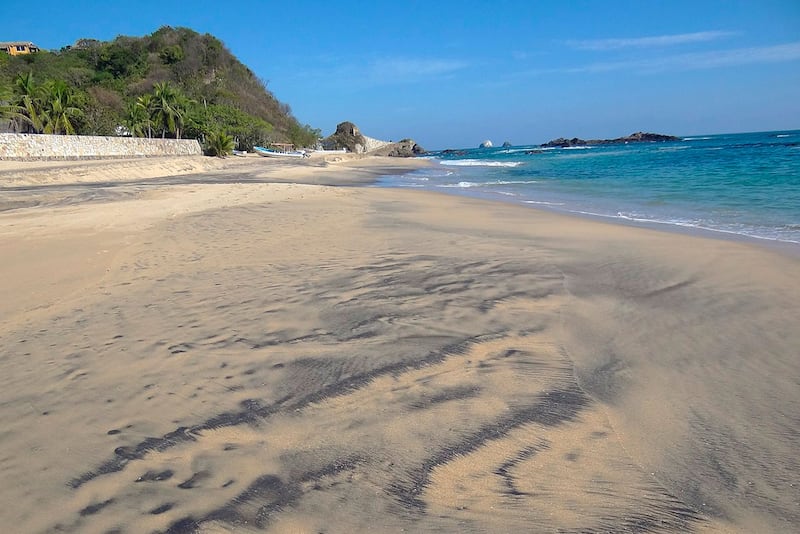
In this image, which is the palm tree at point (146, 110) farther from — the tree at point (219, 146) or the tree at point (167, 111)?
the tree at point (219, 146)

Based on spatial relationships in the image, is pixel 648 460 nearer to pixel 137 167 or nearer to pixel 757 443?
pixel 757 443

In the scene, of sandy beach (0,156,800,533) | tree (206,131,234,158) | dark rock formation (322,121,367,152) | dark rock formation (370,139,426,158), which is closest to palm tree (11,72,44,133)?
tree (206,131,234,158)

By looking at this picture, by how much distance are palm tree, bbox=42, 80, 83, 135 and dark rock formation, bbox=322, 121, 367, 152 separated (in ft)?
233

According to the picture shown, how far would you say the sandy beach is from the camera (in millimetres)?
2105

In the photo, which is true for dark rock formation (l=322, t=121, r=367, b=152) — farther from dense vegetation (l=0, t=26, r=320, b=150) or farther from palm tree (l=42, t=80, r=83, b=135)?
palm tree (l=42, t=80, r=83, b=135)

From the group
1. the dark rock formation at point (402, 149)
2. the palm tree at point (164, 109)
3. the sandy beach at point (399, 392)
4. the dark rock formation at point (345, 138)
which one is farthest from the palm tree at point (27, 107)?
the dark rock formation at point (402, 149)

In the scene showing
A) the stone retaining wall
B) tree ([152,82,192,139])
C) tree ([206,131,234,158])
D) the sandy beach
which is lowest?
the sandy beach

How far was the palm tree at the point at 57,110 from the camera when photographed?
34.3m

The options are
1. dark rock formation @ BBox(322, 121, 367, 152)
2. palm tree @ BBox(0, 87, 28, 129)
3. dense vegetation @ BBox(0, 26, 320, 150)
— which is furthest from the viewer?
dark rock formation @ BBox(322, 121, 367, 152)

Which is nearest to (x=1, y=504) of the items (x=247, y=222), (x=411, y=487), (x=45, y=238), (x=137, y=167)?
(x=411, y=487)

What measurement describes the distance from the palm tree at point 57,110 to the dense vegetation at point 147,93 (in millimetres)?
71

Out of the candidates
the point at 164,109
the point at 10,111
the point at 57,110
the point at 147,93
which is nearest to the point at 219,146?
the point at 164,109

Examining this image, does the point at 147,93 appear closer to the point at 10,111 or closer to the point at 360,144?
the point at 10,111

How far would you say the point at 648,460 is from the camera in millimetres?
2410
